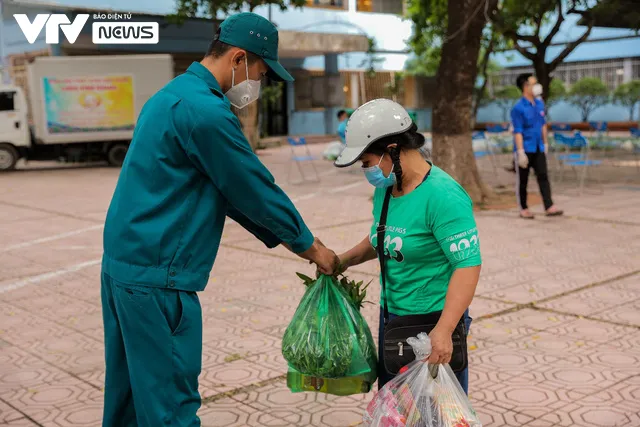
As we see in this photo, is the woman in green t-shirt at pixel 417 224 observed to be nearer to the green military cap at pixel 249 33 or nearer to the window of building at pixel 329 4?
the green military cap at pixel 249 33

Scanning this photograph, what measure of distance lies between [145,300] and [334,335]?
0.72 m

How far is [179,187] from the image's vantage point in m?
2.58

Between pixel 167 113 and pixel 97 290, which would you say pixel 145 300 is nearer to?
pixel 167 113

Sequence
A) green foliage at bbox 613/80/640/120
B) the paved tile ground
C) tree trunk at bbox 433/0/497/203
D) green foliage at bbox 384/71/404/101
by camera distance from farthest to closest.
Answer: green foliage at bbox 384/71/404/101 < green foliage at bbox 613/80/640/120 < tree trunk at bbox 433/0/497/203 < the paved tile ground

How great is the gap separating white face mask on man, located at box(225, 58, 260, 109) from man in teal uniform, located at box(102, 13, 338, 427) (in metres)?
0.07

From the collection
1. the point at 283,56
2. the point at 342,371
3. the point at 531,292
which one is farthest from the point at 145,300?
the point at 283,56

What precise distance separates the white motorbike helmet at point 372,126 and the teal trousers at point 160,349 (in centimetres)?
72

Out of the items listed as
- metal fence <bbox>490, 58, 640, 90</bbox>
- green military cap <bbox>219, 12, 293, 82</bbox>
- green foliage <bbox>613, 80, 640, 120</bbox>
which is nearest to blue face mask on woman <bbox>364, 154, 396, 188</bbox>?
green military cap <bbox>219, 12, 293, 82</bbox>

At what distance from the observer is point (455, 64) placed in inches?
457

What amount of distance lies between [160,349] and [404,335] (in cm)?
83

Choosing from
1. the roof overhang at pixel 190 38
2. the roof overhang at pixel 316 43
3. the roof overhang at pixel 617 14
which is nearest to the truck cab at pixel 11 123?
the roof overhang at pixel 190 38

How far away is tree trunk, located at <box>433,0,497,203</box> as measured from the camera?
453 inches

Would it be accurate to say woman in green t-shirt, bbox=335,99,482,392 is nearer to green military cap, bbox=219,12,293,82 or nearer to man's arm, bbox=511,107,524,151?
green military cap, bbox=219,12,293,82

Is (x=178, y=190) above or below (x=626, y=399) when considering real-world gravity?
above
